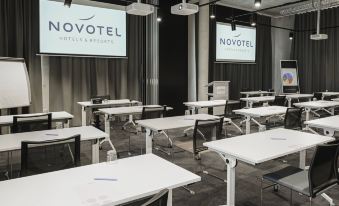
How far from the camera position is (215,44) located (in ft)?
30.8

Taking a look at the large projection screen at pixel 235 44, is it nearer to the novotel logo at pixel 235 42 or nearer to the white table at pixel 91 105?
the novotel logo at pixel 235 42

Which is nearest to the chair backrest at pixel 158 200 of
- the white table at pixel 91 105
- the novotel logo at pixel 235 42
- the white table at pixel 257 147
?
the white table at pixel 257 147

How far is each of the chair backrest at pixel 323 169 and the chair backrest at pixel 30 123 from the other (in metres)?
3.12

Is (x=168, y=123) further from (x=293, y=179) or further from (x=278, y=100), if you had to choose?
(x=278, y=100)

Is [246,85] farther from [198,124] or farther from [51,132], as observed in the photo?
[51,132]

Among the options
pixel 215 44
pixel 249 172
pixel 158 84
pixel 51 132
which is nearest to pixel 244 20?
pixel 215 44

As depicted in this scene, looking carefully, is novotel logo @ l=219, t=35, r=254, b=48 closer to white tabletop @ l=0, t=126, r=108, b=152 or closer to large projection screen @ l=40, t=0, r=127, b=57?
large projection screen @ l=40, t=0, r=127, b=57

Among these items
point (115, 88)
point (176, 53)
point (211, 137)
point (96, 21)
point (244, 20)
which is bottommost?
point (211, 137)

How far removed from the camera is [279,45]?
11.5 metres

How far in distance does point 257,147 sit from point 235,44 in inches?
307

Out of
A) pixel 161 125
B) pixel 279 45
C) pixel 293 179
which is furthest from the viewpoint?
pixel 279 45

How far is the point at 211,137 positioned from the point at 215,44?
20.5 feet

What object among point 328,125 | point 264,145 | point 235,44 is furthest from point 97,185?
point 235,44

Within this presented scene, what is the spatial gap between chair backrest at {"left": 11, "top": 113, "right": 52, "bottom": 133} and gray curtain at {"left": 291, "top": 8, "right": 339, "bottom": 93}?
9.86 meters
